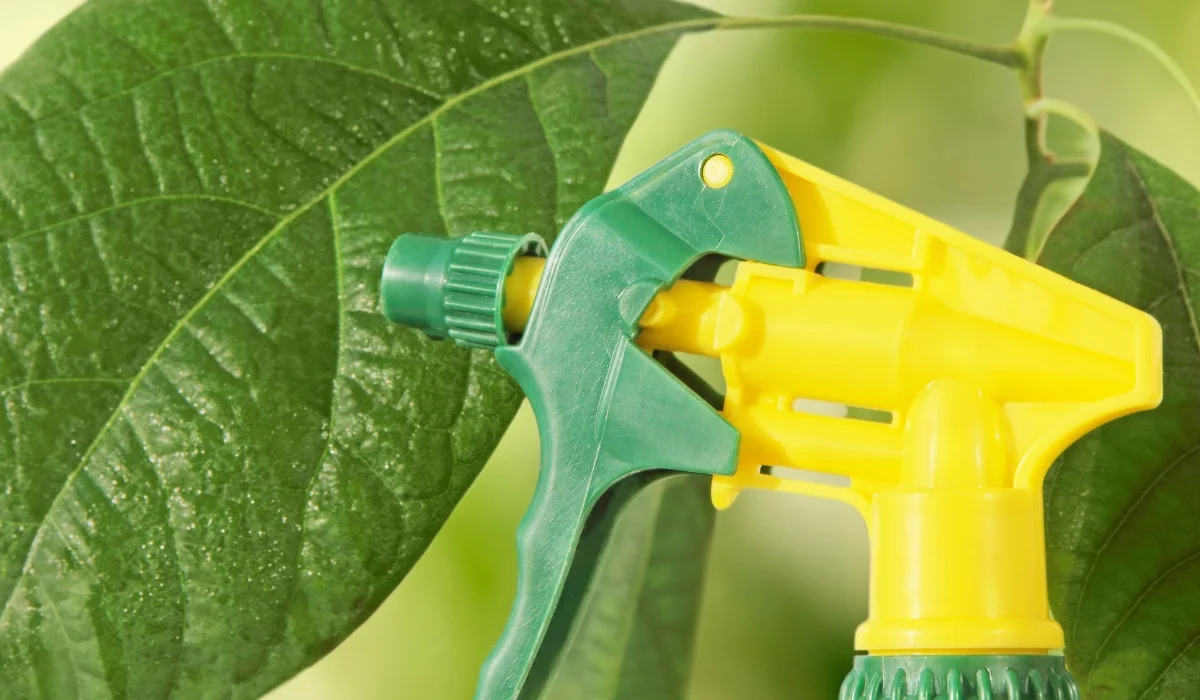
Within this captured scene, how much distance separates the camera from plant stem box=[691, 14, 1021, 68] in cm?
52

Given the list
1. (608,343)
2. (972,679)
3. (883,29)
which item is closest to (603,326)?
(608,343)

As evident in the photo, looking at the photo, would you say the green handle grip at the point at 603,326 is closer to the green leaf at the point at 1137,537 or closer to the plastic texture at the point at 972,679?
the plastic texture at the point at 972,679

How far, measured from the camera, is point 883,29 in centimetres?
54

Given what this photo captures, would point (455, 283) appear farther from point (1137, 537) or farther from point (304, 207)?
point (1137, 537)

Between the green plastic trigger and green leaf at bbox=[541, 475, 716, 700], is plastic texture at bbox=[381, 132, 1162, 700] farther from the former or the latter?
green leaf at bbox=[541, 475, 716, 700]

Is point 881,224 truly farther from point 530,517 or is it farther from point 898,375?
point 530,517

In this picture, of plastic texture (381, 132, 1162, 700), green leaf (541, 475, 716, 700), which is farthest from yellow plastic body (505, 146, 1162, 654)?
green leaf (541, 475, 716, 700)

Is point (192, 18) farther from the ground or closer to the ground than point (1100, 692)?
farther from the ground

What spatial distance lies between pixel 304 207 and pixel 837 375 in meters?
0.28

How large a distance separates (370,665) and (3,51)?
0.36 metres

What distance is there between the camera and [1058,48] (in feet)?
1.70

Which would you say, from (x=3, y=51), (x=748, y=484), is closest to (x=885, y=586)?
(x=748, y=484)

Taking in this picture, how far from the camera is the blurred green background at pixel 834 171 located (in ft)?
1.65

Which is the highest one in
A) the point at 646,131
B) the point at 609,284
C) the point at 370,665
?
the point at 646,131
